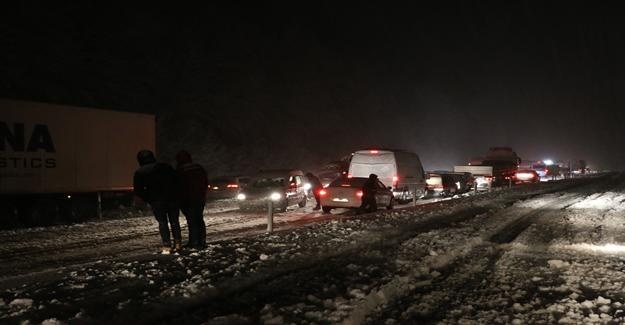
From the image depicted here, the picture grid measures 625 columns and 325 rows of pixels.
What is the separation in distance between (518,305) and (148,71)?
191 ft

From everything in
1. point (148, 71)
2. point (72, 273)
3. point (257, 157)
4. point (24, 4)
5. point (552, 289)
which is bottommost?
point (552, 289)

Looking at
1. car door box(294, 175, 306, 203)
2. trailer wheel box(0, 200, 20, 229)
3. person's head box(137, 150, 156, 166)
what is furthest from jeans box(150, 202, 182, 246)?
car door box(294, 175, 306, 203)

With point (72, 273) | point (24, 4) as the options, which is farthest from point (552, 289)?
point (24, 4)

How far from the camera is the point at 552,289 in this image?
7.29 meters

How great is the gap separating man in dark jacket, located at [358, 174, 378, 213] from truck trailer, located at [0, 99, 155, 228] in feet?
29.4

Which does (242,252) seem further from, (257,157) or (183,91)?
(183,91)

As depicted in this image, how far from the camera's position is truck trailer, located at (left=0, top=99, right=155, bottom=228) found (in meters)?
16.9

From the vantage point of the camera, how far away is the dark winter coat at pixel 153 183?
874 centimetres

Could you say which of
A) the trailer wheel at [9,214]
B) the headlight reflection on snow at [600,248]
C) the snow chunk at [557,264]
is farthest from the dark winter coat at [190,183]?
the trailer wheel at [9,214]

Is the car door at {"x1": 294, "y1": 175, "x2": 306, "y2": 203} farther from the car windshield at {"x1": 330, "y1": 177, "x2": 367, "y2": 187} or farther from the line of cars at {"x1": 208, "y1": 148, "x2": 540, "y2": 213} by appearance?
the car windshield at {"x1": 330, "y1": 177, "x2": 367, "y2": 187}

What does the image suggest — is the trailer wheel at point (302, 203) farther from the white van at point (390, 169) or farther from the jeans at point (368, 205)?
the jeans at point (368, 205)

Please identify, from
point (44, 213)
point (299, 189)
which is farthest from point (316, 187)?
point (44, 213)

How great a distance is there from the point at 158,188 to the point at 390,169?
15.2 meters

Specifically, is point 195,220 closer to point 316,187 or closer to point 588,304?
point 588,304
